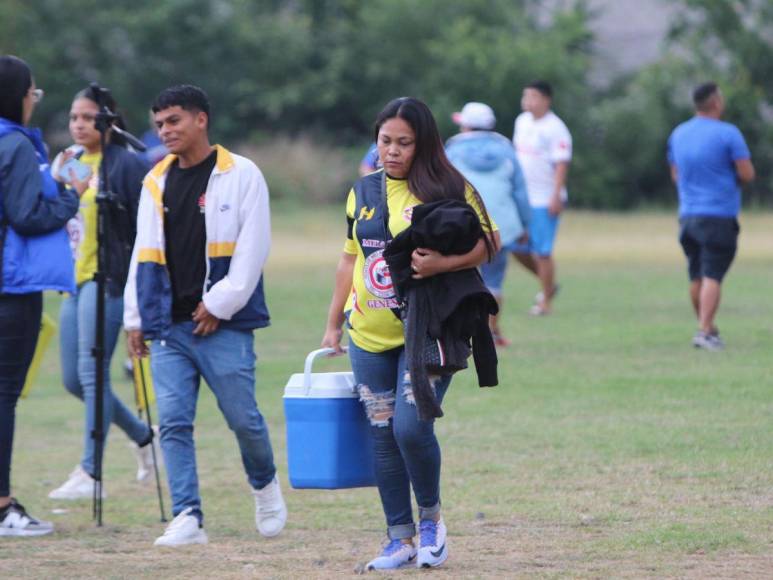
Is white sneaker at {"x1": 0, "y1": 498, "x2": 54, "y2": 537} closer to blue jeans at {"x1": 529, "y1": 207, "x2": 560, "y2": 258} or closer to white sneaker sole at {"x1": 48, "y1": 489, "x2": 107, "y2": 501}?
white sneaker sole at {"x1": 48, "y1": 489, "x2": 107, "y2": 501}

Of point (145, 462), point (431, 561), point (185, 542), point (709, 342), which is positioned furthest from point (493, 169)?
point (431, 561)

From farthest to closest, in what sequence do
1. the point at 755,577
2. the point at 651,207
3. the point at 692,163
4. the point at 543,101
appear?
1. the point at 651,207
2. the point at 543,101
3. the point at 692,163
4. the point at 755,577

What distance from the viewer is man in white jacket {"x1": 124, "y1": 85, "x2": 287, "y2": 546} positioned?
23.4 feet

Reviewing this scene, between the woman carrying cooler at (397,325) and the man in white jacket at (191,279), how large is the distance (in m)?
0.83

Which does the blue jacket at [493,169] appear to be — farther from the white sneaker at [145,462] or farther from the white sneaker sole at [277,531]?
the white sneaker sole at [277,531]

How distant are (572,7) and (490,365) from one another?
4301 centimetres

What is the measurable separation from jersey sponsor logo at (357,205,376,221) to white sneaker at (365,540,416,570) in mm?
1294

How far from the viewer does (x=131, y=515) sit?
834 cm

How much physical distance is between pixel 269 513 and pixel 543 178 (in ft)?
32.3

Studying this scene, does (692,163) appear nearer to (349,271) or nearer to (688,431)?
(688,431)

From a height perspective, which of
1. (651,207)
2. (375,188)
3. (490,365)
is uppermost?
(375,188)

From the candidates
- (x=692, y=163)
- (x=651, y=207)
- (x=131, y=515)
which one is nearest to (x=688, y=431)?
(x=131, y=515)

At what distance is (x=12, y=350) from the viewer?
752 centimetres

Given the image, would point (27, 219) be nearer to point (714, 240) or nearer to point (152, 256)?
point (152, 256)
